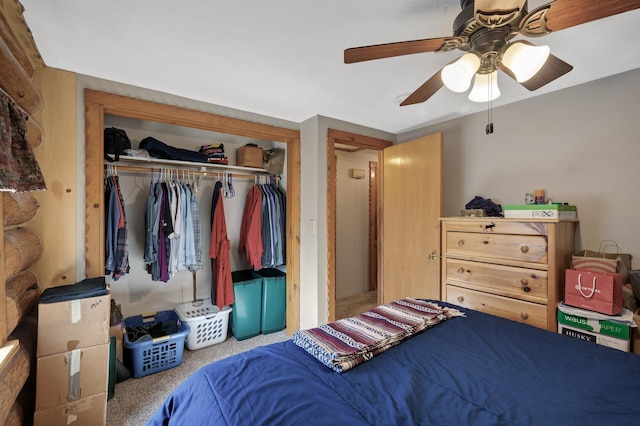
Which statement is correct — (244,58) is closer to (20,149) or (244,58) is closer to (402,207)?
(20,149)

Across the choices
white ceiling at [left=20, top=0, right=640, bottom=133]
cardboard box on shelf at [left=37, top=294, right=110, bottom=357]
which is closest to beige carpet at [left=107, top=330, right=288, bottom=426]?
cardboard box on shelf at [left=37, top=294, right=110, bottom=357]

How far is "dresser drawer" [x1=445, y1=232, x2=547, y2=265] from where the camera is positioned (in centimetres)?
190

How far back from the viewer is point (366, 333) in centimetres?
128

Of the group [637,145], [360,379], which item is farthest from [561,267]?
[360,379]

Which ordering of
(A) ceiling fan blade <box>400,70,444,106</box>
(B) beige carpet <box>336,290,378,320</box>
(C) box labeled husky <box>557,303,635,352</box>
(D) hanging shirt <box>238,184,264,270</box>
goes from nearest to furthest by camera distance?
1. (A) ceiling fan blade <box>400,70,444,106</box>
2. (C) box labeled husky <box>557,303,635,352</box>
3. (D) hanging shirt <box>238,184,264,270</box>
4. (B) beige carpet <box>336,290,378,320</box>

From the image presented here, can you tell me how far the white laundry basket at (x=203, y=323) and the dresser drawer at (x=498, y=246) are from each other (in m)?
2.15

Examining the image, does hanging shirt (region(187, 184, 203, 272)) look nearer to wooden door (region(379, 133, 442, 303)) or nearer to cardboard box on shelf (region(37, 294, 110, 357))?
cardboard box on shelf (region(37, 294, 110, 357))

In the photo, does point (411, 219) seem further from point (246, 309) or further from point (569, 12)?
point (569, 12)

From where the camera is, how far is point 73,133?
5.99 feet

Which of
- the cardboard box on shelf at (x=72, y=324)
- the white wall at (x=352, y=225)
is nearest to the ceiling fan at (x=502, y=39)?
the cardboard box on shelf at (x=72, y=324)

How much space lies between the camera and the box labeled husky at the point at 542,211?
185cm

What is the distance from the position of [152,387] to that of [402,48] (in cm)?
266

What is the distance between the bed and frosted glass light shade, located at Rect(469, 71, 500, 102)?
48.1 inches

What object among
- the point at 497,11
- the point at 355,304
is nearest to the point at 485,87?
the point at 497,11
